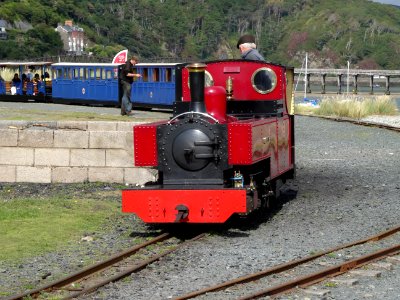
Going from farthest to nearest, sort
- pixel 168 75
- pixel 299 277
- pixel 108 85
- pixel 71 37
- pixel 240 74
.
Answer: pixel 71 37 → pixel 108 85 → pixel 168 75 → pixel 240 74 → pixel 299 277

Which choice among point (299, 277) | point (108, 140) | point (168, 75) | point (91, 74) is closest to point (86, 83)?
point (91, 74)

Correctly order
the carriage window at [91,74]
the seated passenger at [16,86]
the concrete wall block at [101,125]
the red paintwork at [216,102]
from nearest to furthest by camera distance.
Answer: the red paintwork at [216,102], the concrete wall block at [101,125], the carriage window at [91,74], the seated passenger at [16,86]

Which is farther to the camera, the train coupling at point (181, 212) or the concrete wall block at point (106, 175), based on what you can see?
the concrete wall block at point (106, 175)

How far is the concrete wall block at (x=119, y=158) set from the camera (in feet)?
51.7

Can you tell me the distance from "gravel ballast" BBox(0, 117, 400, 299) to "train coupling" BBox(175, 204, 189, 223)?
0.42m

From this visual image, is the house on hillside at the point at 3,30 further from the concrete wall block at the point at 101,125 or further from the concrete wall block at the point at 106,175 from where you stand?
the concrete wall block at the point at 106,175

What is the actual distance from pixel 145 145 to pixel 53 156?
5.31 meters

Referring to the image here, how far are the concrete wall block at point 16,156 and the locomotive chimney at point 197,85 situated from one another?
607cm

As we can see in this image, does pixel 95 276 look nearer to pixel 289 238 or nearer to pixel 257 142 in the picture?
pixel 289 238

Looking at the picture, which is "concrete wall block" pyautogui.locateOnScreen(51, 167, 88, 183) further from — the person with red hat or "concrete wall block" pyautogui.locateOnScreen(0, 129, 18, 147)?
the person with red hat

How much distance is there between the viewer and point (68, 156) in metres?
16.0

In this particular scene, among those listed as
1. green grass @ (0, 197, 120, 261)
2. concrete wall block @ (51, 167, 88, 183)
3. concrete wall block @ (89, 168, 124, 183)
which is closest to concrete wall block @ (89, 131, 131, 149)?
concrete wall block @ (89, 168, 124, 183)

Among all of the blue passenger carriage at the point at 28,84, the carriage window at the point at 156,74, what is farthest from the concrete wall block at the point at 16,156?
the blue passenger carriage at the point at 28,84

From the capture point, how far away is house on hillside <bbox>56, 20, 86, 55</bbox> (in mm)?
156125
